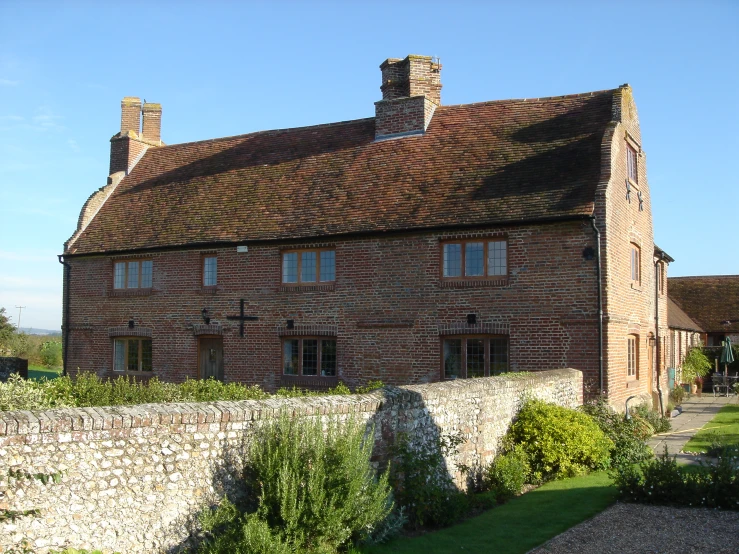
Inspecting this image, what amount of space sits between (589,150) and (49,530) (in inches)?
598

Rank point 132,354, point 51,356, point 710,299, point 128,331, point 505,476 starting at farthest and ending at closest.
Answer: point 710,299, point 51,356, point 132,354, point 128,331, point 505,476

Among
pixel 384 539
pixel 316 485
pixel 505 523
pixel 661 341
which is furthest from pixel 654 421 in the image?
pixel 316 485

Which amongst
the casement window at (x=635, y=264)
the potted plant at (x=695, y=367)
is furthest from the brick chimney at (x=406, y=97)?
the potted plant at (x=695, y=367)

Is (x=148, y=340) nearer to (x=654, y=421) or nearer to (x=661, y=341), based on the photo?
(x=654, y=421)

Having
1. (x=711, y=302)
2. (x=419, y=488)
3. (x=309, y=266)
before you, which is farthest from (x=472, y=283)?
(x=711, y=302)

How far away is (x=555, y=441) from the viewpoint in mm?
13141

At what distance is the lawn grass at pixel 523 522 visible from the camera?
886 cm

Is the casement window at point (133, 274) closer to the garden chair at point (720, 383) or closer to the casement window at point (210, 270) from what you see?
the casement window at point (210, 270)

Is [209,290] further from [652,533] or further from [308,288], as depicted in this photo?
[652,533]

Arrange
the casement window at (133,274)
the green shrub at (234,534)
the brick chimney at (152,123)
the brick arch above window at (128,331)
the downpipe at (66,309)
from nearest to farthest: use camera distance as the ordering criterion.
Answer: the green shrub at (234,534), the brick arch above window at (128,331), the casement window at (133,274), the downpipe at (66,309), the brick chimney at (152,123)

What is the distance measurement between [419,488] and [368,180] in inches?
479

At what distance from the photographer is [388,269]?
18906 mm

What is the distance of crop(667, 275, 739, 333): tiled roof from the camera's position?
38.1 metres

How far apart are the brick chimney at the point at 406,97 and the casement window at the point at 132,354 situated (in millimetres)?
9308
